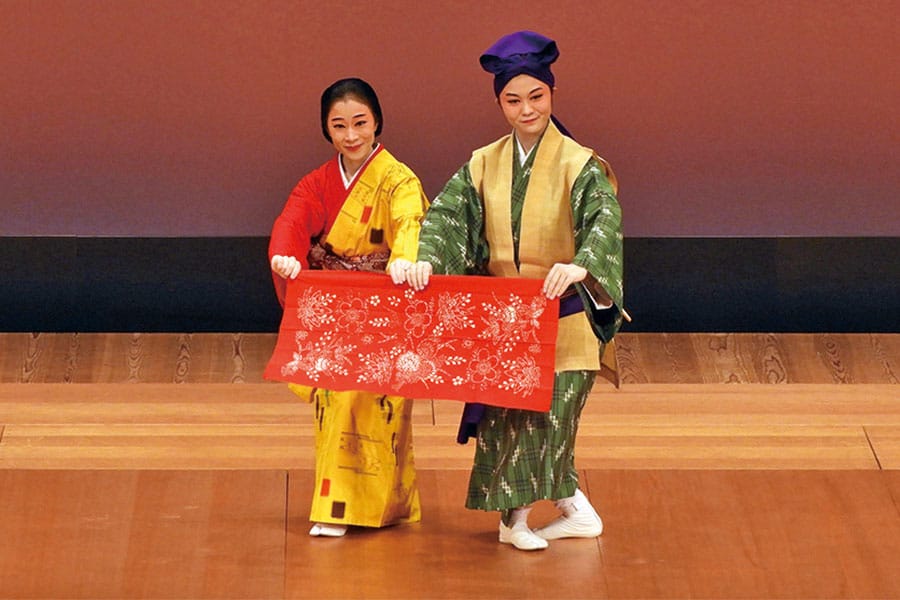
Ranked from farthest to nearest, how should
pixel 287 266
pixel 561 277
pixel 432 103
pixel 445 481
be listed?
pixel 432 103 → pixel 445 481 → pixel 287 266 → pixel 561 277

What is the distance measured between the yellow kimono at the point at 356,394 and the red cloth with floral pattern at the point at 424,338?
180 mm

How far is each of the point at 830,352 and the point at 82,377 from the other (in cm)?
239

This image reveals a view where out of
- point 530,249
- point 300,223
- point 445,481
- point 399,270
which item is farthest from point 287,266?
point 445,481

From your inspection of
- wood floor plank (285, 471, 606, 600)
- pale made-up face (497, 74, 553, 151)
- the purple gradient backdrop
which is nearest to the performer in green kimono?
pale made-up face (497, 74, 553, 151)

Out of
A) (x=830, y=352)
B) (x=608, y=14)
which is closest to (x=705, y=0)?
(x=608, y=14)

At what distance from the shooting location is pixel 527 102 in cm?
420

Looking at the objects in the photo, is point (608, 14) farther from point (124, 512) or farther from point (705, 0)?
point (124, 512)

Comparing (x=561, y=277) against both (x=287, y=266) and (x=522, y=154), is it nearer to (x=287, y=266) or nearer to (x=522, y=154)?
(x=522, y=154)

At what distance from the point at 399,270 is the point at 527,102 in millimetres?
490

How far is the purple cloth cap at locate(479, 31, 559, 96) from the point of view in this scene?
164 inches

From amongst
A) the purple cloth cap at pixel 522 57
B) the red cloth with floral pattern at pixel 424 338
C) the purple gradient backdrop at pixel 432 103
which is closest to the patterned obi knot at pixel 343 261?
the red cloth with floral pattern at pixel 424 338

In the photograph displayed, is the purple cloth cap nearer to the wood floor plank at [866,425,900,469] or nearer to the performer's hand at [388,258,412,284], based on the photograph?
the performer's hand at [388,258,412,284]

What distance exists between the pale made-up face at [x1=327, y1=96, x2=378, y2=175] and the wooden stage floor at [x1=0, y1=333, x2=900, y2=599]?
95cm

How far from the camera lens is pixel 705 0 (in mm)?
5742
